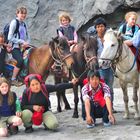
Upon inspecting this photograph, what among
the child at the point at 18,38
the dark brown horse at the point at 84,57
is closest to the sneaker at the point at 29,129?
the dark brown horse at the point at 84,57

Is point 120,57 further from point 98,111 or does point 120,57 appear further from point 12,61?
point 12,61

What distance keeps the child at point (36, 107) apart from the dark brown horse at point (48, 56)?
1112 millimetres

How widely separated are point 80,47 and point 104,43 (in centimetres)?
85

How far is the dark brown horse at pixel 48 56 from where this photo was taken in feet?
26.5

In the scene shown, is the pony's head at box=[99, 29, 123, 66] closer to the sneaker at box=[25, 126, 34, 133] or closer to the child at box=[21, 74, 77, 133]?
the child at box=[21, 74, 77, 133]

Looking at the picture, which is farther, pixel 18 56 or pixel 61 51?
pixel 18 56

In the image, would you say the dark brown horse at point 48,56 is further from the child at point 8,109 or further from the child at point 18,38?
the child at point 8,109

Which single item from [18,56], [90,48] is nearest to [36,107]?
[90,48]

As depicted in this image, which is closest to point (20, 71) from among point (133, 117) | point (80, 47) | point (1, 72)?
point (1, 72)

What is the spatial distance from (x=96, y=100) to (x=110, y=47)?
984 millimetres

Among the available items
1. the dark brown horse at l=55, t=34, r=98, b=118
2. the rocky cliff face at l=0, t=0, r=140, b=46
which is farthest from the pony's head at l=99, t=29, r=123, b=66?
the rocky cliff face at l=0, t=0, r=140, b=46

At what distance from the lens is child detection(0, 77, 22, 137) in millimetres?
6852

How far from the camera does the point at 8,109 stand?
6953mm

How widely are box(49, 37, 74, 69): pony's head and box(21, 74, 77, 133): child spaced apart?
0.99 meters
